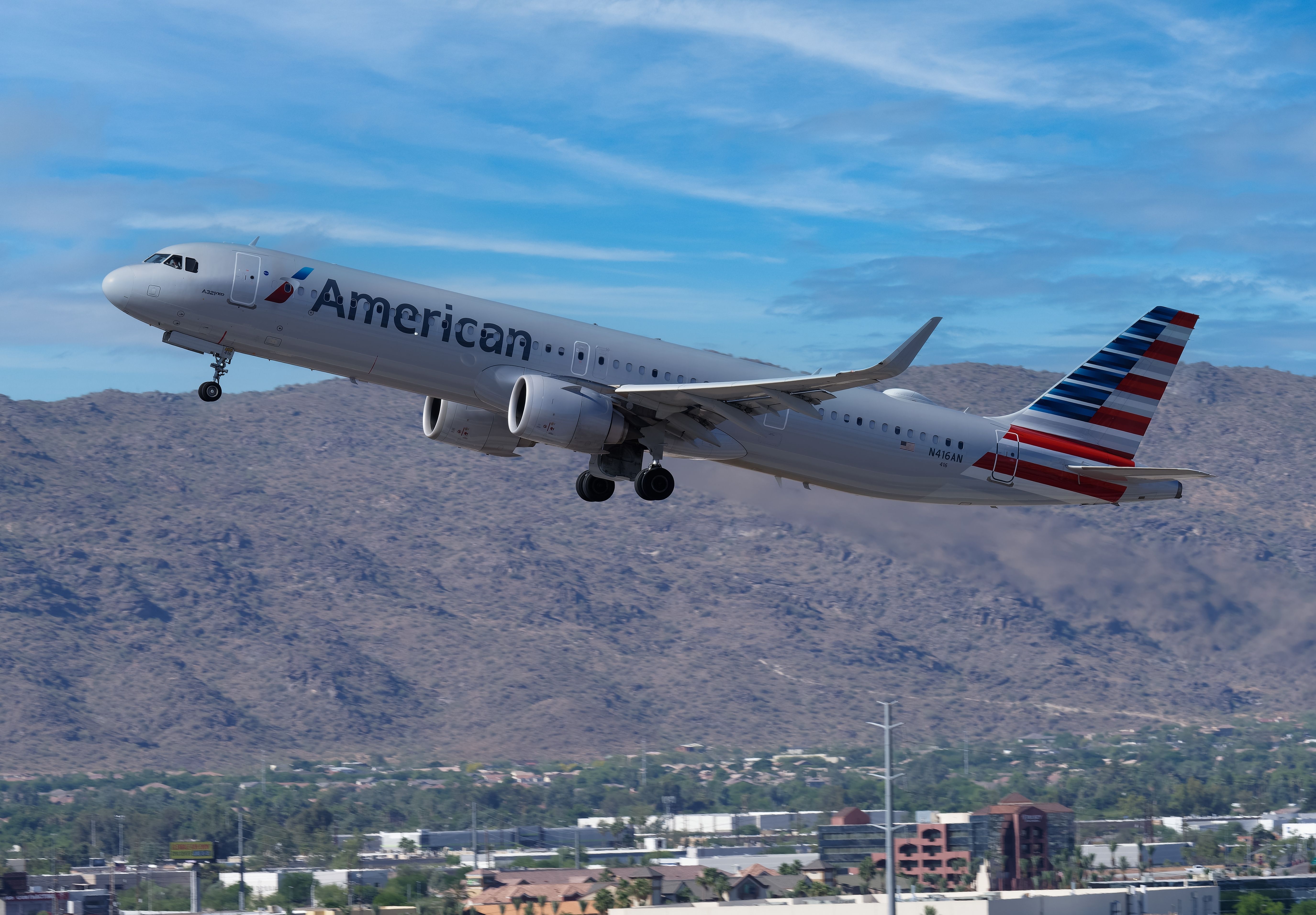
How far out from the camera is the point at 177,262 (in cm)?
4734

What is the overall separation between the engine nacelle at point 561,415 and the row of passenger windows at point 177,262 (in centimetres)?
942

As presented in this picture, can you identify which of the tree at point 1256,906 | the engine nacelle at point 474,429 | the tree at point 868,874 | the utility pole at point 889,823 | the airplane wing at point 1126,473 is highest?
the engine nacelle at point 474,429

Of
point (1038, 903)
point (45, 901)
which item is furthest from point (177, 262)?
point (45, 901)

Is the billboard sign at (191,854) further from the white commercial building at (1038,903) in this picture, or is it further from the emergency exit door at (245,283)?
the emergency exit door at (245,283)

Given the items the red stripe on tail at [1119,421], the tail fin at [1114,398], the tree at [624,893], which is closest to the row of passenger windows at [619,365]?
the tail fin at [1114,398]

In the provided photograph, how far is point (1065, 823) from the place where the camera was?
615 feet

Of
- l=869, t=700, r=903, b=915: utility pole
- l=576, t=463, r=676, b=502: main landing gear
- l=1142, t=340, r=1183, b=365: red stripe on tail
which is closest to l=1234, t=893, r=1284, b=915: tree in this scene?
l=869, t=700, r=903, b=915: utility pole

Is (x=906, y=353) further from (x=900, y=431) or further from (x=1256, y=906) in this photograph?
(x=1256, y=906)

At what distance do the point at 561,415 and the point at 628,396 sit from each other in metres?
2.11

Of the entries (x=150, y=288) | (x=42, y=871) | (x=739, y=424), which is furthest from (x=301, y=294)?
(x=42, y=871)

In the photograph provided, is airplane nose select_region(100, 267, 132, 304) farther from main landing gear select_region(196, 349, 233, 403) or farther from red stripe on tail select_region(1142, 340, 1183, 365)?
red stripe on tail select_region(1142, 340, 1183, 365)

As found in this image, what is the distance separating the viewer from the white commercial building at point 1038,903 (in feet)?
321

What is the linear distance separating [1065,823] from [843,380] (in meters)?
152

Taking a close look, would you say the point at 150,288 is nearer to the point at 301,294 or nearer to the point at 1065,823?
the point at 301,294
